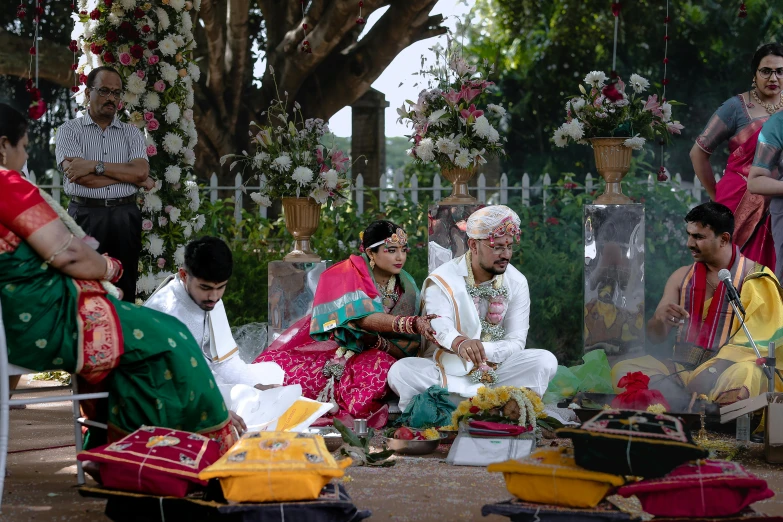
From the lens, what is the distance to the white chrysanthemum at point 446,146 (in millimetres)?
7219

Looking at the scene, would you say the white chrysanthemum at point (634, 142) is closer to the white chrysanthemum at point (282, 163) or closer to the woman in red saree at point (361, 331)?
the woman in red saree at point (361, 331)

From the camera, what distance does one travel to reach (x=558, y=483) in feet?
11.2

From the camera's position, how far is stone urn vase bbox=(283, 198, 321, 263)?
7.46 m

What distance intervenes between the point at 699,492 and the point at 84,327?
231 centimetres

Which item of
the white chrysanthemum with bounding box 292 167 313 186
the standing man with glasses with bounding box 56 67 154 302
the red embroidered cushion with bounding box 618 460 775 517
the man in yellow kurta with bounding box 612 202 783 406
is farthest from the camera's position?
the white chrysanthemum with bounding box 292 167 313 186

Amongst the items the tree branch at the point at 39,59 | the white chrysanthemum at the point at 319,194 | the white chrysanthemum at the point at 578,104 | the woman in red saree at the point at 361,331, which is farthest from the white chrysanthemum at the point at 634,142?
the tree branch at the point at 39,59

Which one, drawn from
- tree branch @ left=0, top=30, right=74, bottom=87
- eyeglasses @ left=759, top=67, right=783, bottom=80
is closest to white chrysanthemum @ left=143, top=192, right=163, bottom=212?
eyeglasses @ left=759, top=67, right=783, bottom=80

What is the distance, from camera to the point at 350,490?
4281 millimetres

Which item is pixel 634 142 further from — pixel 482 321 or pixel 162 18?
pixel 162 18

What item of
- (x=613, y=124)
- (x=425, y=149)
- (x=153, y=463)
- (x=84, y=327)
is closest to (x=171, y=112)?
(x=425, y=149)

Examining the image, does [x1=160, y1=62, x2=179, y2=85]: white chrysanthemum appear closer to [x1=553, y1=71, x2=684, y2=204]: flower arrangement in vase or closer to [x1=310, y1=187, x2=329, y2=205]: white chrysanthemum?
[x1=310, y1=187, x2=329, y2=205]: white chrysanthemum

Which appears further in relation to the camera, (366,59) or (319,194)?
(366,59)

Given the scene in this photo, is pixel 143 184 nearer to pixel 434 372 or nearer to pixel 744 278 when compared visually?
pixel 434 372

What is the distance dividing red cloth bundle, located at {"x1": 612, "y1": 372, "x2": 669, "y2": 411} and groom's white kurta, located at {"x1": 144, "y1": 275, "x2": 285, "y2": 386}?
72.0 inches
